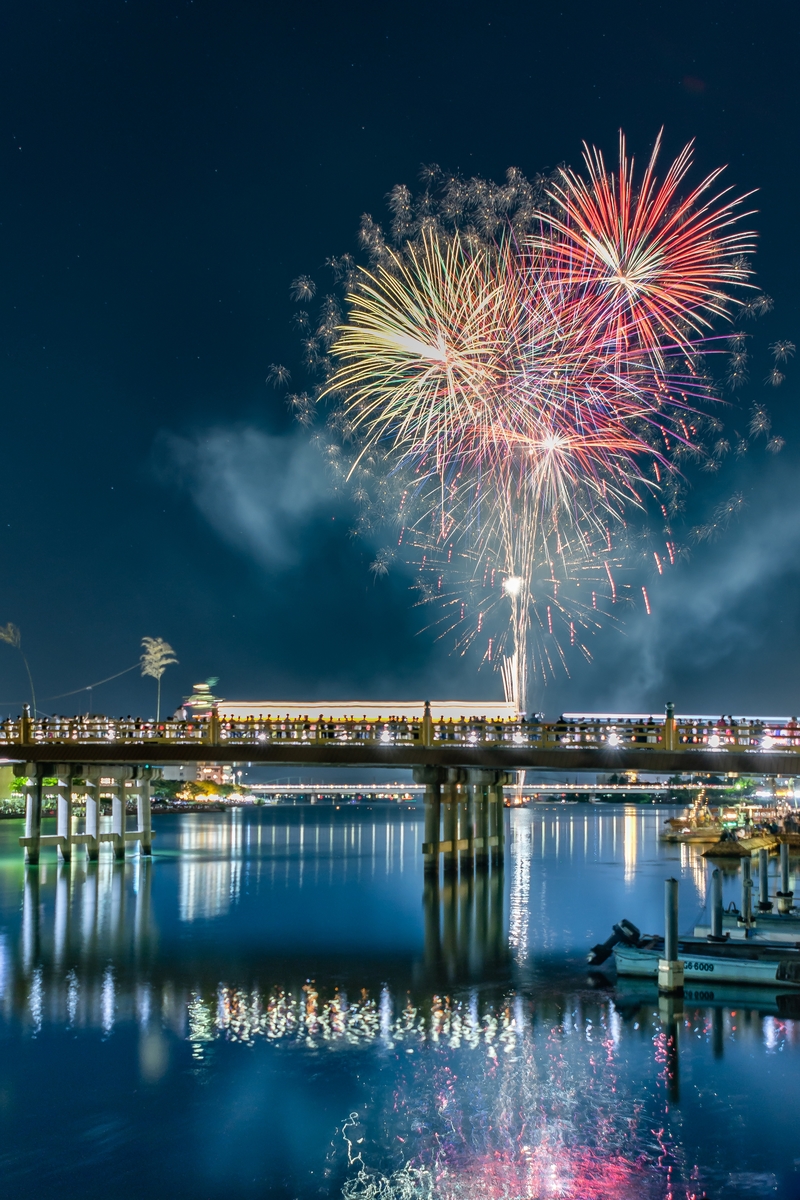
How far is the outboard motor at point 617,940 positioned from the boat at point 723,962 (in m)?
0.47

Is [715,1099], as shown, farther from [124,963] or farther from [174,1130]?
[124,963]

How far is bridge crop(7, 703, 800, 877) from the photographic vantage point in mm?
35500

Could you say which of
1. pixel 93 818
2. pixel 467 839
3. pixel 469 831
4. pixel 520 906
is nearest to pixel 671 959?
pixel 520 906

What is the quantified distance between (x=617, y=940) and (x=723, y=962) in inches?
147

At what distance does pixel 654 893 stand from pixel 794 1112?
35527mm

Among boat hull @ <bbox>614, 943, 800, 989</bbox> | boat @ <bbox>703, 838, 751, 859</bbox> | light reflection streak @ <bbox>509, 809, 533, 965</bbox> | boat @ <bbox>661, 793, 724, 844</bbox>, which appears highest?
boat hull @ <bbox>614, 943, 800, 989</bbox>

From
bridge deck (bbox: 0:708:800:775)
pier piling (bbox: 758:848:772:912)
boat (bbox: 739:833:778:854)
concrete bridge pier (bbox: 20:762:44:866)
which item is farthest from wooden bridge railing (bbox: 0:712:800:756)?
boat (bbox: 739:833:778:854)

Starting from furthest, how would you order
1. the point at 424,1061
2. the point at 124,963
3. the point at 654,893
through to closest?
the point at 654,893
the point at 124,963
the point at 424,1061

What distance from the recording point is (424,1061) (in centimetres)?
2067

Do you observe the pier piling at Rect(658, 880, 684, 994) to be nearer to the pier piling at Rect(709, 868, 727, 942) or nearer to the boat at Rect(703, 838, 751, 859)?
the pier piling at Rect(709, 868, 727, 942)

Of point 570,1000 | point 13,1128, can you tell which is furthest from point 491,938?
point 13,1128

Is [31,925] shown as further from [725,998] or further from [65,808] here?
[725,998]

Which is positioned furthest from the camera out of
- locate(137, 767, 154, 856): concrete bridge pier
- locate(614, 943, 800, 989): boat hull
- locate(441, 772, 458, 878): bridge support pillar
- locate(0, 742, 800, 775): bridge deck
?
locate(137, 767, 154, 856): concrete bridge pier

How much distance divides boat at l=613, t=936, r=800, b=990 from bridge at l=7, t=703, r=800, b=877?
313 inches
